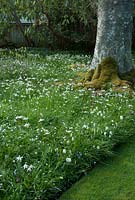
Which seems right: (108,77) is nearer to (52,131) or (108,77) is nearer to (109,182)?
(52,131)

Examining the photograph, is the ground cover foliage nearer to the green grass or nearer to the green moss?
the green grass

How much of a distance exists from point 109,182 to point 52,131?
43.9 inches

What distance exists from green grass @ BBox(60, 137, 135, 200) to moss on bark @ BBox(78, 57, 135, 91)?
277 cm

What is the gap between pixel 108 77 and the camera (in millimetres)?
7941

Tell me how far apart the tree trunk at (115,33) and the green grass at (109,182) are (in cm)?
356

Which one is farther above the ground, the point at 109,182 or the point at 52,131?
the point at 52,131

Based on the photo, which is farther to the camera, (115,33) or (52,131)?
(115,33)

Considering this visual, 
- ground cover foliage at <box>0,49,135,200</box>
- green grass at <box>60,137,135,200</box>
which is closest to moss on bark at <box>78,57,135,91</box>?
ground cover foliage at <box>0,49,135,200</box>

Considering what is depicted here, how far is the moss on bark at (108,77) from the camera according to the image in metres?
7.61

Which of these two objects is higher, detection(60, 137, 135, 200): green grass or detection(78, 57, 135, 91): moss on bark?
detection(78, 57, 135, 91): moss on bark

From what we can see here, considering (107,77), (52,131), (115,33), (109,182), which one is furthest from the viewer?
(115,33)

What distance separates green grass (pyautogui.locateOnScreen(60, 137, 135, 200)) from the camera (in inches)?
159

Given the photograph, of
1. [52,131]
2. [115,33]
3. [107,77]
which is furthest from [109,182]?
[115,33]

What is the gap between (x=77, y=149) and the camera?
15.1 feet
